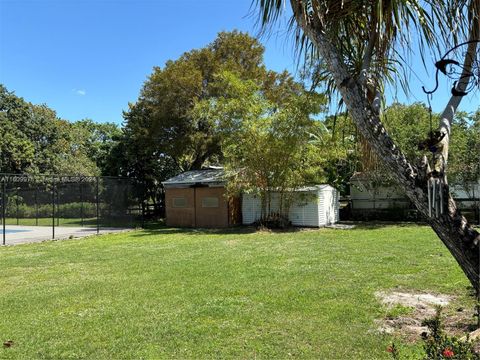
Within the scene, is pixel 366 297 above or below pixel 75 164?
below

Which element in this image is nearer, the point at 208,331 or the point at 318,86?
the point at 318,86

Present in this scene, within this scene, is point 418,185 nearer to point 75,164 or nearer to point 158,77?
point 158,77

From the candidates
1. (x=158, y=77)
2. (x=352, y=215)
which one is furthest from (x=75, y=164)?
(x=352, y=215)

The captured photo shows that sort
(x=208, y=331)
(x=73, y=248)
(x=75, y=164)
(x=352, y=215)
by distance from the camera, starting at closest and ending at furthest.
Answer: (x=208, y=331) → (x=73, y=248) → (x=352, y=215) → (x=75, y=164)

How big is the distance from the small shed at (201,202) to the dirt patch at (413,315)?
1222 centimetres

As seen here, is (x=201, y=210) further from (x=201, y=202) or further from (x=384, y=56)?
(x=384, y=56)

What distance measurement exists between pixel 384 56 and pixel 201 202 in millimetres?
15783

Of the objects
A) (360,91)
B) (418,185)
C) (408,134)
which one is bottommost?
(418,185)

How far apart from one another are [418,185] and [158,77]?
19332 mm

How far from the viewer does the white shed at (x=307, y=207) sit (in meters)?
16.4

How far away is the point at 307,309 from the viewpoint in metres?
4.64

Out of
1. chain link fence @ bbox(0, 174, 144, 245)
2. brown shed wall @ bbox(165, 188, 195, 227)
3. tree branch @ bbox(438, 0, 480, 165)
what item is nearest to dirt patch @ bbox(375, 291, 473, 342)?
tree branch @ bbox(438, 0, 480, 165)

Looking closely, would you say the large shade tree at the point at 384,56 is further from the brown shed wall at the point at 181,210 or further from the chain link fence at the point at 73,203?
the brown shed wall at the point at 181,210

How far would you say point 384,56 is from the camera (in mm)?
3043
